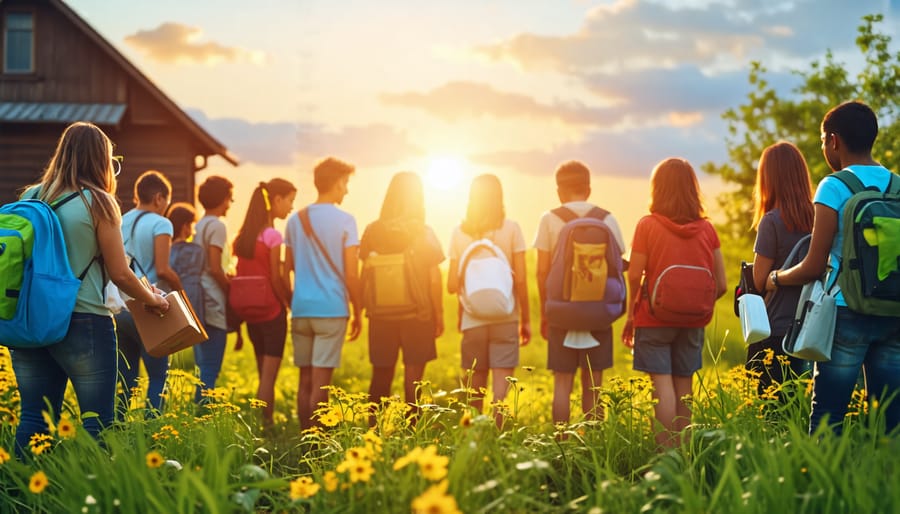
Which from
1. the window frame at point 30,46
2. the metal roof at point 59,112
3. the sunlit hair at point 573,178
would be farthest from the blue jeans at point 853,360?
the window frame at point 30,46

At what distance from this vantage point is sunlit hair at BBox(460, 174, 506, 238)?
673cm

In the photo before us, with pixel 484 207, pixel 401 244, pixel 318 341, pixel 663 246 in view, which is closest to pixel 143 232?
pixel 318 341

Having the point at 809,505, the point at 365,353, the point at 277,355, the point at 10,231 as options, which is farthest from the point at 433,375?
the point at 809,505

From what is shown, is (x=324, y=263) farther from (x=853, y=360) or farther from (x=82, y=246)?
(x=853, y=360)

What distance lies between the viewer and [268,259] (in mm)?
7539

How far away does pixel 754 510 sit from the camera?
3.16 meters

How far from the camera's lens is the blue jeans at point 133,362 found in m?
6.34

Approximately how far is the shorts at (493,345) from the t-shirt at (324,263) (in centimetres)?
112

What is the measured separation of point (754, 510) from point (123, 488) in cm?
241

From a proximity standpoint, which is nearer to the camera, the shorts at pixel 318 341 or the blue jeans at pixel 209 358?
the shorts at pixel 318 341

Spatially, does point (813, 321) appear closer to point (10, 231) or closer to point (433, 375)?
point (10, 231)

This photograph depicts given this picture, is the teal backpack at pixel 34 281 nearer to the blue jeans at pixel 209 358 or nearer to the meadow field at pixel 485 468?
the meadow field at pixel 485 468

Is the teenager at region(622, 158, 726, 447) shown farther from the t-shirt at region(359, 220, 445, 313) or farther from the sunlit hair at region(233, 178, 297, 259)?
the sunlit hair at region(233, 178, 297, 259)

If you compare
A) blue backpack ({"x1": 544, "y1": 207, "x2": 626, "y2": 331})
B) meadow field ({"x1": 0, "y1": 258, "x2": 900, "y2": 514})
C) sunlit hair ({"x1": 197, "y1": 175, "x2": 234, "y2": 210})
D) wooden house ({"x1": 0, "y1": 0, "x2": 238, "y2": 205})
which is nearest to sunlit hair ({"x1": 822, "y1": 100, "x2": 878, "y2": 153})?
meadow field ({"x1": 0, "y1": 258, "x2": 900, "y2": 514})
